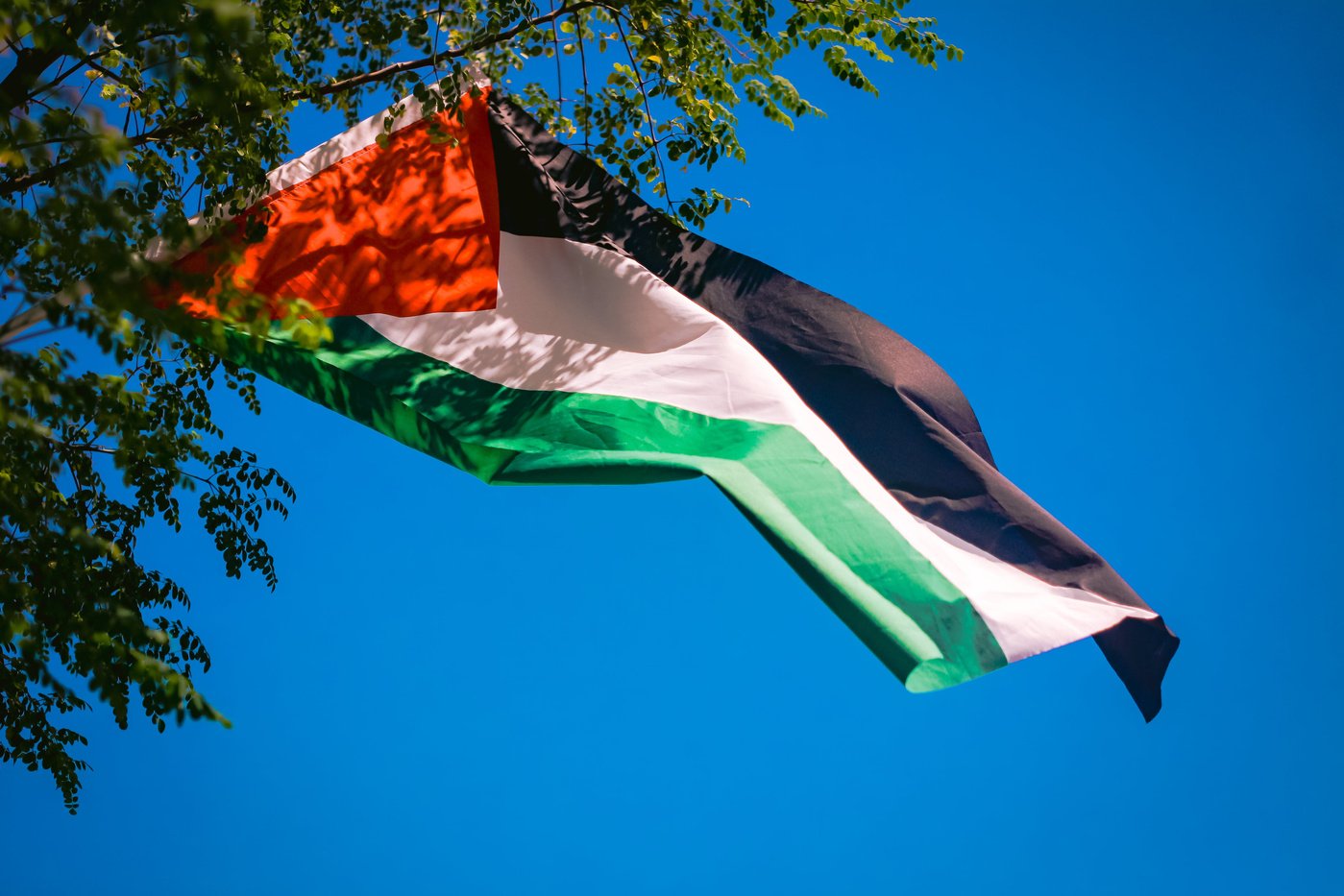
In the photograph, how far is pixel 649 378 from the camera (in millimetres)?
4695

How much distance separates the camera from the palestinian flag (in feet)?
13.8

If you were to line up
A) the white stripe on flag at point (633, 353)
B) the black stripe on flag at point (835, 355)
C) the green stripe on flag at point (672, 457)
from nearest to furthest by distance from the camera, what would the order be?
1. the green stripe on flag at point (672, 457)
2. the white stripe on flag at point (633, 353)
3. the black stripe on flag at point (835, 355)

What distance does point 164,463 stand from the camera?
15.9 ft

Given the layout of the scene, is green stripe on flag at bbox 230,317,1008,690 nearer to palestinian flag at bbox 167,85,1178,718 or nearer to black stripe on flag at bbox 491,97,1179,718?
palestinian flag at bbox 167,85,1178,718

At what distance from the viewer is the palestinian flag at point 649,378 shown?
420cm

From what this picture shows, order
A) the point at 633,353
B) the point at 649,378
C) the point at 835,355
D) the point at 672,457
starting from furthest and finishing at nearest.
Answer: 1. the point at 835,355
2. the point at 633,353
3. the point at 649,378
4. the point at 672,457

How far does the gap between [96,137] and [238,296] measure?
1.51 feet

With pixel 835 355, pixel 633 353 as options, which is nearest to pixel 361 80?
pixel 633 353

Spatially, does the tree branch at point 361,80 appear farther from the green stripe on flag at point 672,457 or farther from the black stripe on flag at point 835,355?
the green stripe on flag at point 672,457

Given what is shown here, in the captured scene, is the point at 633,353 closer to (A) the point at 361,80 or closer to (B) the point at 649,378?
(B) the point at 649,378

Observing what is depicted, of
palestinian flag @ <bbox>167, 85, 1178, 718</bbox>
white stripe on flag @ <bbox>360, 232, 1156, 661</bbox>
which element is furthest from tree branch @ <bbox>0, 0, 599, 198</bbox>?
white stripe on flag @ <bbox>360, 232, 1156, 661</bbox>

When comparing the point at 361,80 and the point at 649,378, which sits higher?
the point at 361,80

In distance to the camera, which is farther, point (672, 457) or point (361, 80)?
point (361, 80)

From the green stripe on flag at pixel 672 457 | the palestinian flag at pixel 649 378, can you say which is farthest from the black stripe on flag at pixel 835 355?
the green stripe on flag at pixel 672 457
